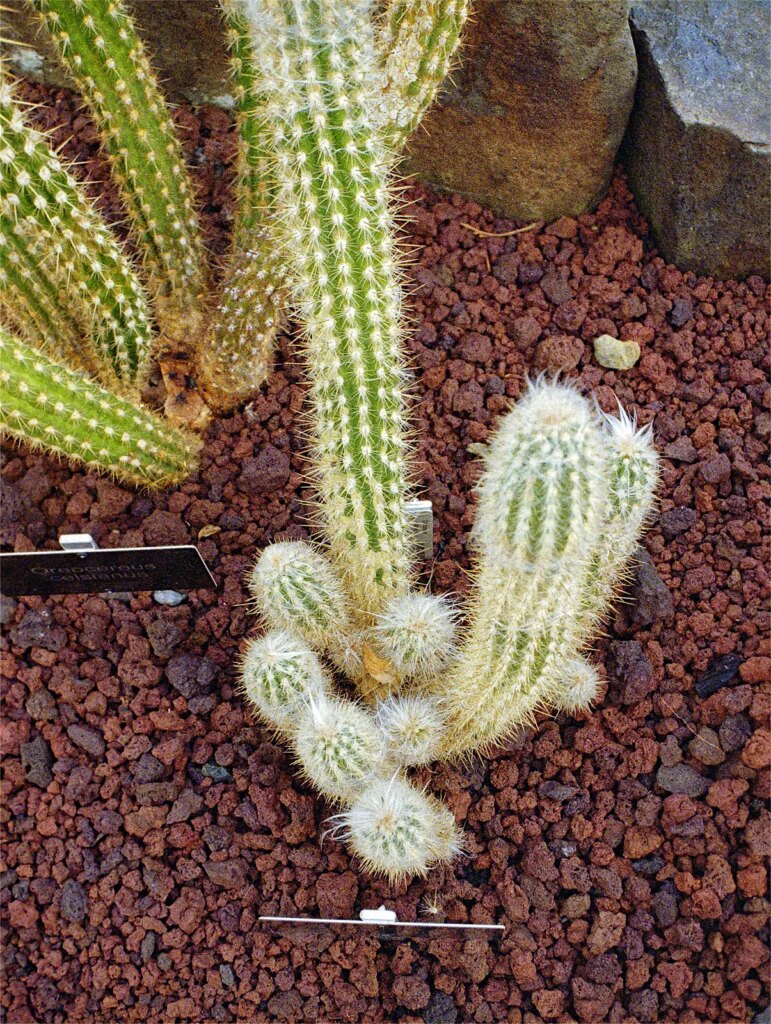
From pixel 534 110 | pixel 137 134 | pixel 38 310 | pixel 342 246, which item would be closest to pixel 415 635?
pixel 342 246

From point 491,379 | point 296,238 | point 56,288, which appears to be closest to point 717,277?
point 491,379

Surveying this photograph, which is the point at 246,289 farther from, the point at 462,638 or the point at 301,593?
the point at 462,638

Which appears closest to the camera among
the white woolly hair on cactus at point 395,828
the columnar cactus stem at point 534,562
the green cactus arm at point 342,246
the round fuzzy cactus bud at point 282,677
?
the columnar cactus stem at point 534,562

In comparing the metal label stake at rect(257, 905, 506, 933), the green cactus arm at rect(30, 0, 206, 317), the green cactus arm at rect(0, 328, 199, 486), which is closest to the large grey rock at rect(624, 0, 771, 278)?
the green cactus arm at rect(30, 0, 206, 317)

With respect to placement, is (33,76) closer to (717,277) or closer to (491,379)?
(491,379)

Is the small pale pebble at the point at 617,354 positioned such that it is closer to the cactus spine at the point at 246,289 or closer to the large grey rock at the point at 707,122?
the large grey rock at the point at 707,122

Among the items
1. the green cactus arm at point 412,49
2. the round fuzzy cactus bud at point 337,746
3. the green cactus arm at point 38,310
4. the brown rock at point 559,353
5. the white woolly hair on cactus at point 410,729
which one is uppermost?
the green cactus arm at point 412,49

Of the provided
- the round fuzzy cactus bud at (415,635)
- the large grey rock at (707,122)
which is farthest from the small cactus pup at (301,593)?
the large grey rock at (707,122)
